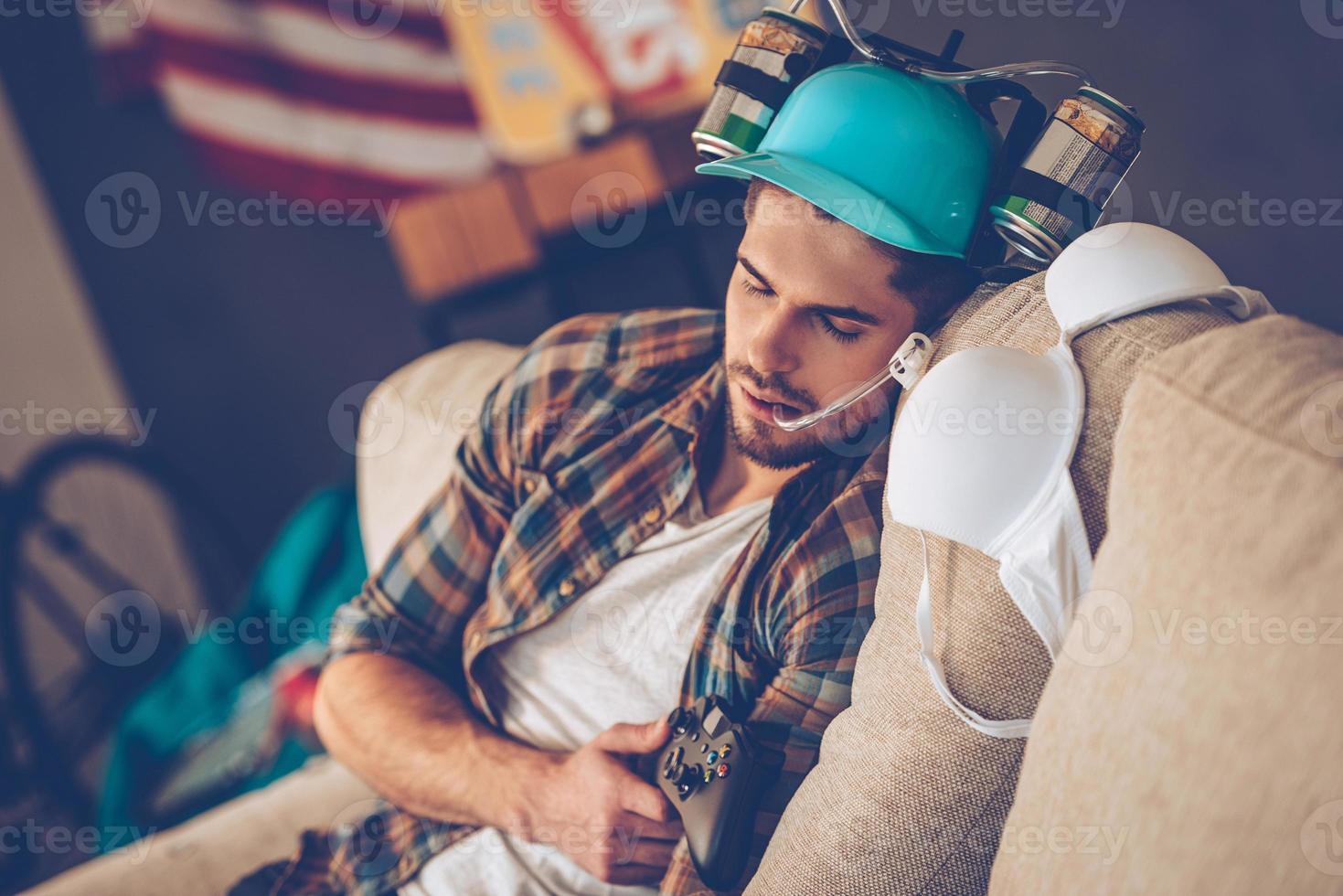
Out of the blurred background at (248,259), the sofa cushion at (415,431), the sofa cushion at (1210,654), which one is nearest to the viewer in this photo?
the sofa cushion at (1210,654)

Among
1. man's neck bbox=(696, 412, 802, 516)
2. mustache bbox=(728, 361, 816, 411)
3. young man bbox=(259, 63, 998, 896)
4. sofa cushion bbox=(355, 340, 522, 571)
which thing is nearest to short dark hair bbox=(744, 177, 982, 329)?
young man bbox=(259, 63, 998, 896)

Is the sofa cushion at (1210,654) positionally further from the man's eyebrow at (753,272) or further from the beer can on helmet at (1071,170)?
the man's eyebrow at (753,272)

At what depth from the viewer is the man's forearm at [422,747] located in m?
0.98

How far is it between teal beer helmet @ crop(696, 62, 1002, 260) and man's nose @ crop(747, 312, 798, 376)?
12 centimetres

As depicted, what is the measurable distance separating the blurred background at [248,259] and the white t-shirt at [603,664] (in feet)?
2.49

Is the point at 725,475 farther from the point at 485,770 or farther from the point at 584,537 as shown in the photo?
the point at 485,770

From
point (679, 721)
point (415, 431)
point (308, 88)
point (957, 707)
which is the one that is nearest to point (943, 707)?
point (957, 707)

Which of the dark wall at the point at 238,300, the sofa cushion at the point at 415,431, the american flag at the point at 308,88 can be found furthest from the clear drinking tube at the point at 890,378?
the american flag at the point at 308,88

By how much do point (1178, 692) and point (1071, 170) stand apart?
1.26 ft

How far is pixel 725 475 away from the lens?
1.06m

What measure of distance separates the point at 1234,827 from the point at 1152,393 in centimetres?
22

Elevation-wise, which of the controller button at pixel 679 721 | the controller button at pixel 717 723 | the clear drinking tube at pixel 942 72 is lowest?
the controller button at pixel 679 721

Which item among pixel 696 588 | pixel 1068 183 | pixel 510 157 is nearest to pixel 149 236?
pixel 510 157

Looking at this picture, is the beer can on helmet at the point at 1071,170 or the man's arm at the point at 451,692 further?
the man's arm at the point at 451,692
